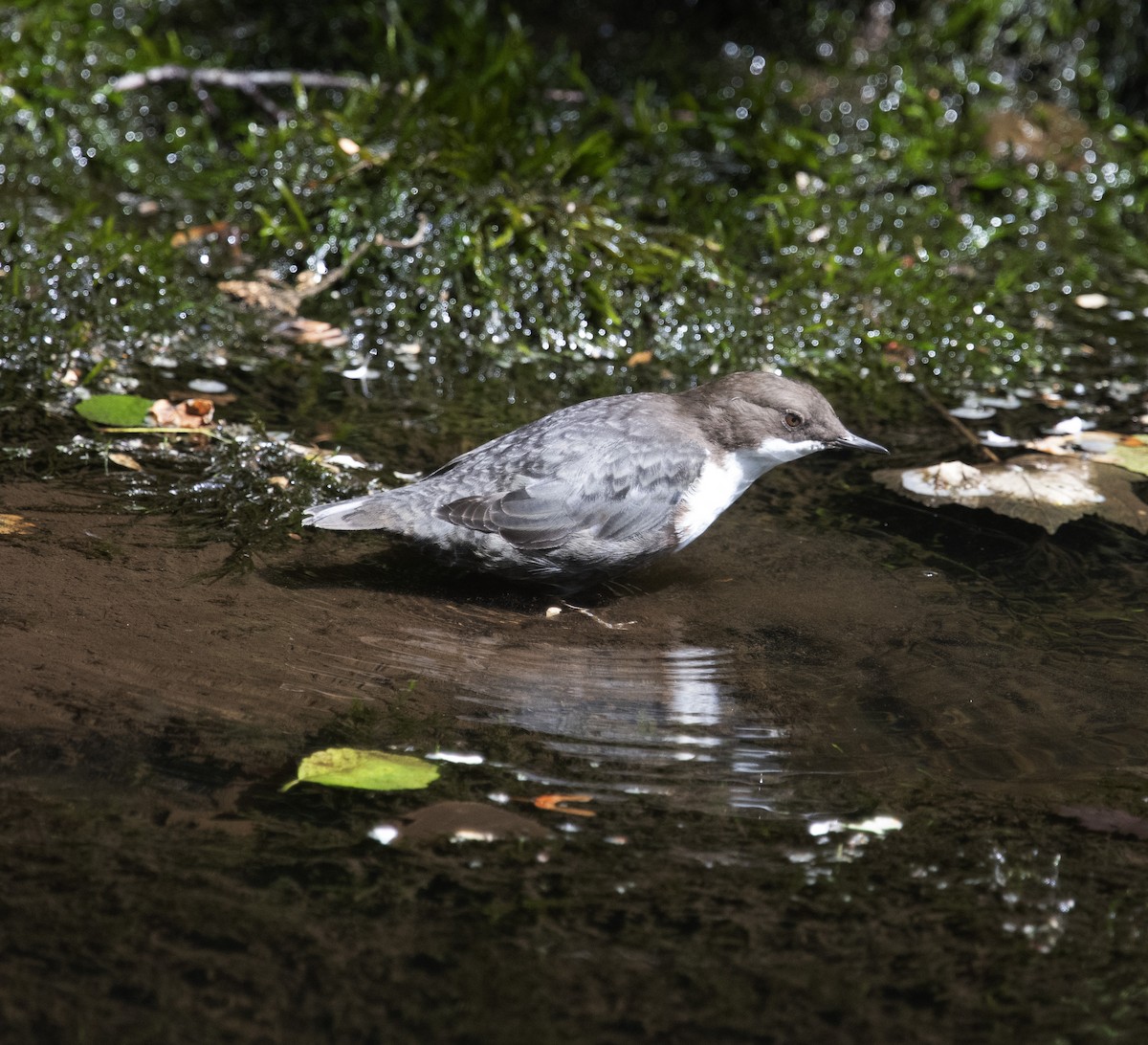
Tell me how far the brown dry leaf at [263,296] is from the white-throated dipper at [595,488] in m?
2.17

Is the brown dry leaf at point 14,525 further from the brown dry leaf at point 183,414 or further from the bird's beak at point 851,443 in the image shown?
the bird's beak at point 851,443

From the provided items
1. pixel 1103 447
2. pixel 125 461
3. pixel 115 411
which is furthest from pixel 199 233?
pixel 1103 447

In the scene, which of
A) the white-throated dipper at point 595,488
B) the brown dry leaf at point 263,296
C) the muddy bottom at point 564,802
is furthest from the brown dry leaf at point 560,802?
the brown dry leaf at point 263,296

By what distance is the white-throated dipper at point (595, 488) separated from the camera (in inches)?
147

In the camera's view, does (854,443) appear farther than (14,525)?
Yes

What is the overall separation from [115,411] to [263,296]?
1383 mm

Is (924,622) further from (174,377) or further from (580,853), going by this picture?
(174,377)

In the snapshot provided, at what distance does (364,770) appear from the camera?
8.93ft

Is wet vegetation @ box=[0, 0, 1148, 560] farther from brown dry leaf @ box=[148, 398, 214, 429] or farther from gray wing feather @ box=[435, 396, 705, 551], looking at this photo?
gray wing feather @ box=[435, 396, 705, 551]

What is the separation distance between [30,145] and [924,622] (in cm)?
545

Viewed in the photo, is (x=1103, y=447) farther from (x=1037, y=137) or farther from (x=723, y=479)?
(x=1037, y=137)

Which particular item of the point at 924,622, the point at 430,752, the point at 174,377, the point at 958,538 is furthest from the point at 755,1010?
the point at 174,377

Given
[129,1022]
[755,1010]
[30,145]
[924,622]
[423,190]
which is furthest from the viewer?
[30,145]

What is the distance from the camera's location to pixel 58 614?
324 cm
